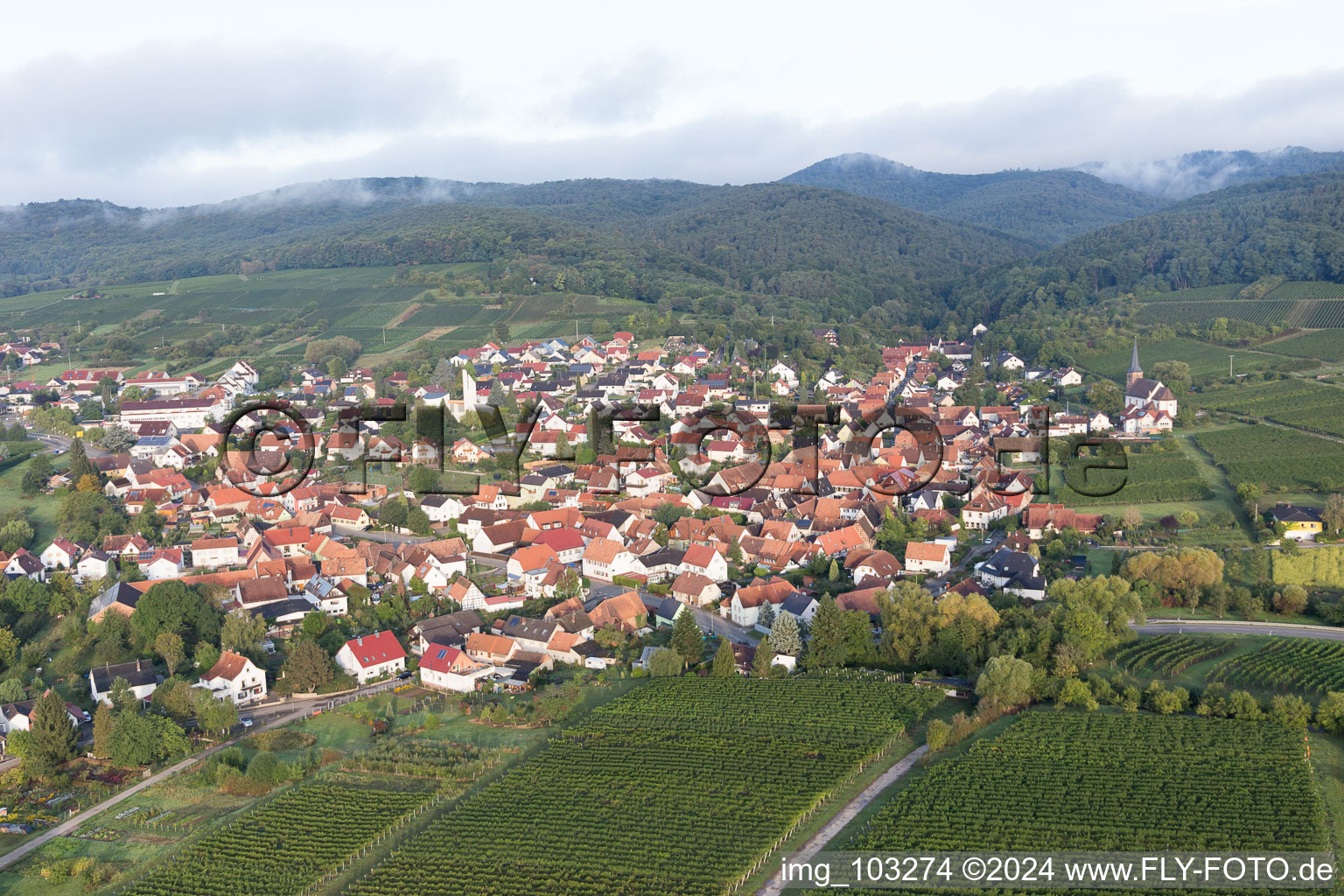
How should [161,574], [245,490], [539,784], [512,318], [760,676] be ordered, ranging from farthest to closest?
[512,318] → [245,490] → [161,574] → [760,676] → [539,784]

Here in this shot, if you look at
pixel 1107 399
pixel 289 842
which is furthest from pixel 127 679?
pixel 1107 399

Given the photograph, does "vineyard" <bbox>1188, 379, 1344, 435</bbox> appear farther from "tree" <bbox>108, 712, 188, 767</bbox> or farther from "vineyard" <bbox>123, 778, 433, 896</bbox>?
"tree" <bbox>108, 712, 188, 767</bbox>

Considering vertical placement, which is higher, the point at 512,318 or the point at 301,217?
the point at 301,217

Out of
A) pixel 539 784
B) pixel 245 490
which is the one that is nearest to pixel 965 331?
pixel 245 490

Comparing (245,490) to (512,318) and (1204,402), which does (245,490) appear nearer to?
(512,318)

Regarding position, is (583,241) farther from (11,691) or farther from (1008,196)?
(1008,196)

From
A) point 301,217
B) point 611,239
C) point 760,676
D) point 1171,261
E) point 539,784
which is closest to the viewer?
point 539,784
